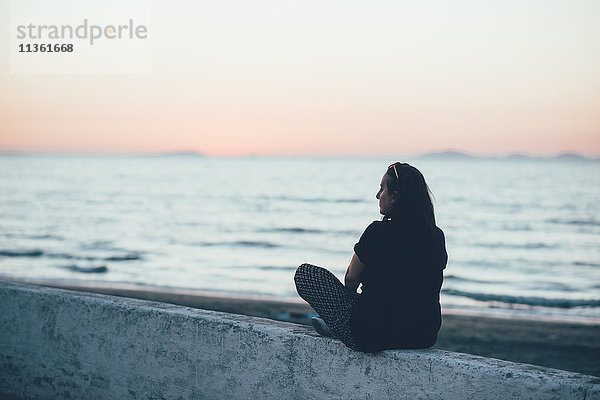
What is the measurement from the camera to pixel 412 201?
329 centimetres

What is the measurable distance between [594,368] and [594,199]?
1805 inches

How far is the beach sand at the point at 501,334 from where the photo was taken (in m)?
8.55

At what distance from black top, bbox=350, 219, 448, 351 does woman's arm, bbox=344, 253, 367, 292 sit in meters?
0.05

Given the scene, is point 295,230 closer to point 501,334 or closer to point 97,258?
point 97,258

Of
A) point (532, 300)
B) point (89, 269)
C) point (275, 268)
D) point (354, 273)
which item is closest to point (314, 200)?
point (275, 268)

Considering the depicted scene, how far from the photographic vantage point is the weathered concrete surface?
2.96 m

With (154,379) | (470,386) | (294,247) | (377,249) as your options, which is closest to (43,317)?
(154,379)

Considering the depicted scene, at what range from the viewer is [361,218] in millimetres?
37562

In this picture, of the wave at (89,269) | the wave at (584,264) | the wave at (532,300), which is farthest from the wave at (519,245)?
the wave at (89,269)

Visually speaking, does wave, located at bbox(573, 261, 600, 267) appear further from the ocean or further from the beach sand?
the beach sand

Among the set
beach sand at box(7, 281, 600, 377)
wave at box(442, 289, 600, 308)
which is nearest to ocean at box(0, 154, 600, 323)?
wave at box(442, 289, 600, 308)

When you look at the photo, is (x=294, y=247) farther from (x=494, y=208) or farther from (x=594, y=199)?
(x=594, y=199)

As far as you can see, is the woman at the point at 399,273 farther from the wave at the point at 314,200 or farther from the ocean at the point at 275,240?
the wave at the point at 314,200

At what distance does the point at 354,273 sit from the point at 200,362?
1089mm
